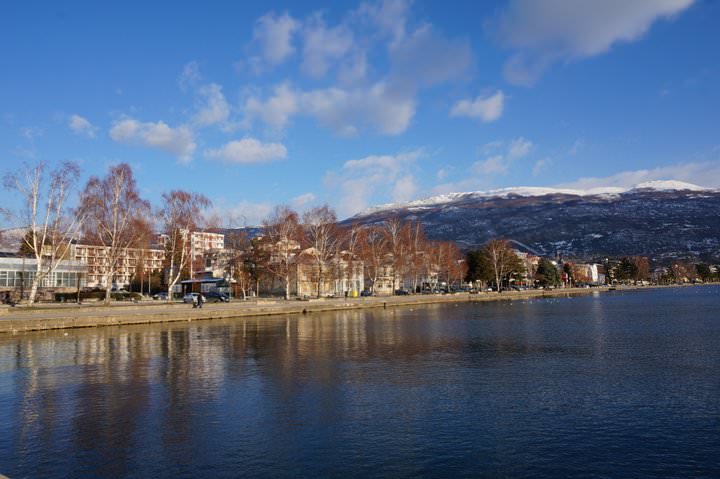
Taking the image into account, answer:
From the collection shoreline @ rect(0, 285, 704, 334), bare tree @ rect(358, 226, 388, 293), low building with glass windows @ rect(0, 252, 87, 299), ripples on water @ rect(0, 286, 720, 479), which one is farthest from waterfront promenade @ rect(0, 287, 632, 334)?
low building with glass windows @ rect(0, 252, 87, 299)

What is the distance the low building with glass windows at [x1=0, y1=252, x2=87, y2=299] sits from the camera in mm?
73375

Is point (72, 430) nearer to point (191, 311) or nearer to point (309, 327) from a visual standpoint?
point (309, 327)

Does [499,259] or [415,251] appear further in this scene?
[499,259]

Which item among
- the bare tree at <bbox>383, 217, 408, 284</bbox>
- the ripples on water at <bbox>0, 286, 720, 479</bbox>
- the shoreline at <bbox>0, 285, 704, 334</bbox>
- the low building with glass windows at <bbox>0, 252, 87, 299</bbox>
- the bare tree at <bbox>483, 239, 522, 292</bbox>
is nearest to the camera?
the ripples on water at <bbox>0, 286, 720, 479</bbox>

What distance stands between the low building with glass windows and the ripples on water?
162 feet

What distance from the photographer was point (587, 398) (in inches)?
678

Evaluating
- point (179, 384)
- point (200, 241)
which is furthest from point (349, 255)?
point (179, 384)

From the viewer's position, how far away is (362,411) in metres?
15.6

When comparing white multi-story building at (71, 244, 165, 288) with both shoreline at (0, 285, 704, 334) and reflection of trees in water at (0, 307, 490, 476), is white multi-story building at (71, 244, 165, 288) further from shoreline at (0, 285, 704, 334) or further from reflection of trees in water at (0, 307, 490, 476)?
reflection of trees in water at (0, 307, 490, 476)

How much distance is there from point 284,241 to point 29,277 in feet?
116

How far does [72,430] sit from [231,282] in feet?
260

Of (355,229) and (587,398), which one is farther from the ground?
(355,229)

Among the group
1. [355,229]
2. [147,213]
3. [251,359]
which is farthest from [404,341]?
[355,229]

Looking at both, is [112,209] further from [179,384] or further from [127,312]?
[179,384]
